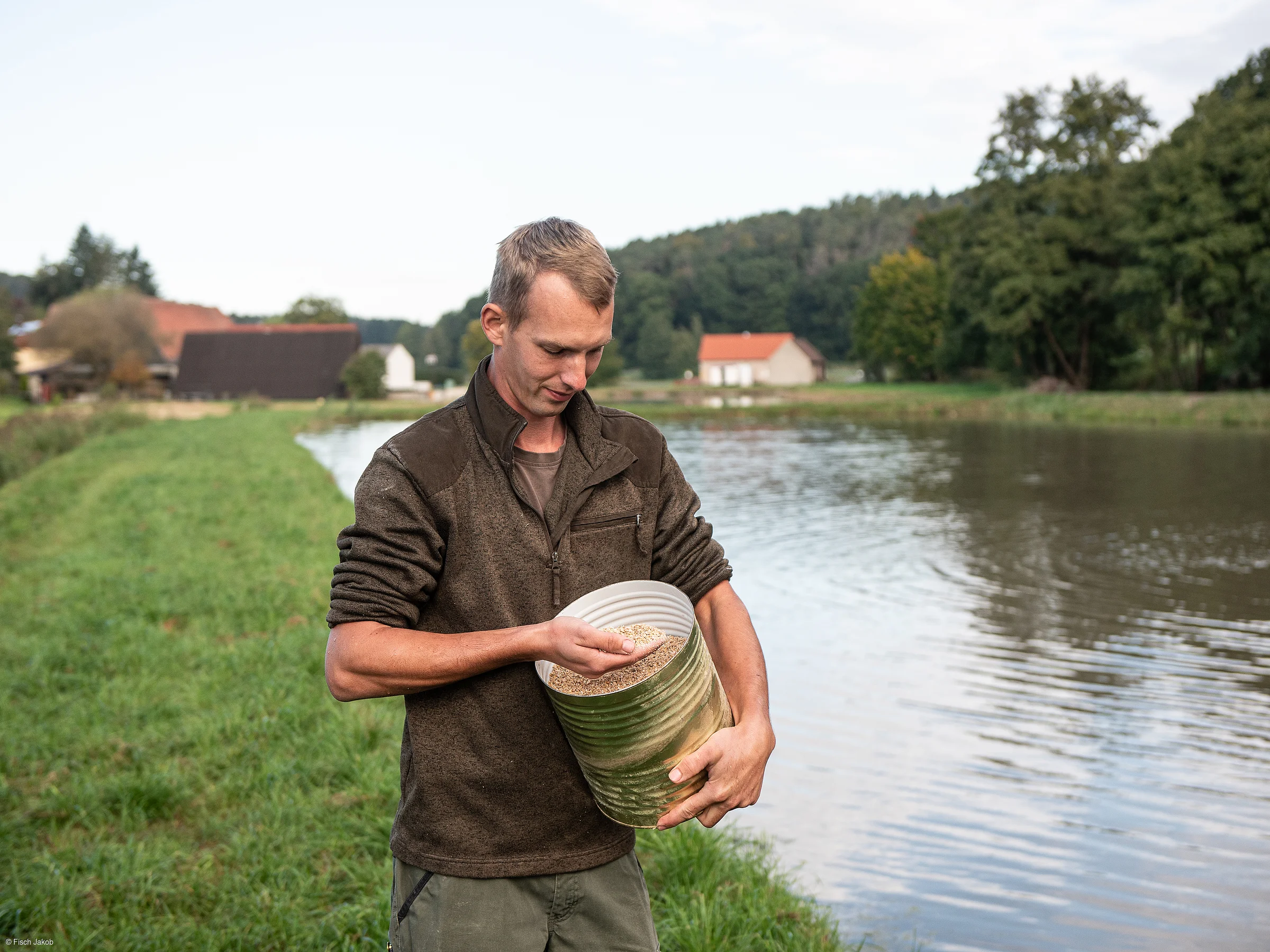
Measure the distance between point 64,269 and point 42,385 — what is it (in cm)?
4175

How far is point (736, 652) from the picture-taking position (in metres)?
2.42

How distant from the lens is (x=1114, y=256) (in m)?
50.6

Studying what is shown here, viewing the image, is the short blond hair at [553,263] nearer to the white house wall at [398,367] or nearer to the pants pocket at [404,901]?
the pants pocket at [404,901]

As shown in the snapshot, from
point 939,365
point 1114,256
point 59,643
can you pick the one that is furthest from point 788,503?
point 939,365

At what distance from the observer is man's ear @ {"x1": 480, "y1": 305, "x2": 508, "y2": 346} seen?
2.31 m

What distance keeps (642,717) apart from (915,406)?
49.4 m

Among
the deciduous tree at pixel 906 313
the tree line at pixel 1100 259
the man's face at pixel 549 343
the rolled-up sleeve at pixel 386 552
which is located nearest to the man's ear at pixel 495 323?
the man's face at pixel 549 343

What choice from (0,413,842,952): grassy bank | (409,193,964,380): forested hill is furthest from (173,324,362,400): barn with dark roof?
(0,413,842,952): grassy bank

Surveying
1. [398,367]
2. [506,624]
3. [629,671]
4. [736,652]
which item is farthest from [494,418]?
[398,367]

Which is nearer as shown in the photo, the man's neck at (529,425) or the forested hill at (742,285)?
the man's neck at (529,425)

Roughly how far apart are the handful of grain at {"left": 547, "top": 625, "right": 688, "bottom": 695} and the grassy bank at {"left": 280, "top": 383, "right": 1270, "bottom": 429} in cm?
3699

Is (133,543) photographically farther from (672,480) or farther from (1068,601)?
(672,480)

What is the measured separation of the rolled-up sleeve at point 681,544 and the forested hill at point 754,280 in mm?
101717

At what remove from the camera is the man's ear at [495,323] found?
2311 mm
